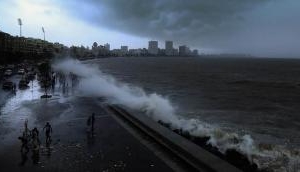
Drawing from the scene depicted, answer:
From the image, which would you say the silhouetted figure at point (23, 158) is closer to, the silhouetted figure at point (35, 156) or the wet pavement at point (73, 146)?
the wet pavement at point (73, 146)

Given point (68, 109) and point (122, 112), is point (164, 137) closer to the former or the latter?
point (122, 112)

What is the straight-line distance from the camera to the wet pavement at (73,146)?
22078 mm

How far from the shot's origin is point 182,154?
24.2 meters

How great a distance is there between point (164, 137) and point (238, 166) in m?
6.11

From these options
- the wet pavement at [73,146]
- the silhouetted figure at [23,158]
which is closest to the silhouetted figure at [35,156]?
the wet pavement at [73,146]

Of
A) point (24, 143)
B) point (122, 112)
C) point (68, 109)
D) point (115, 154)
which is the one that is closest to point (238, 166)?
point (115, 154)

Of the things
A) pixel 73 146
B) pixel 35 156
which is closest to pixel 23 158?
pixel 35 156

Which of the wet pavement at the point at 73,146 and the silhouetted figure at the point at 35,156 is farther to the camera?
the silhouetted figure at the point at 35,156

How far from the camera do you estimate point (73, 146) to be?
2606 cm

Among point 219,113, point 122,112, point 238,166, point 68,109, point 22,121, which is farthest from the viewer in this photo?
point 219,113

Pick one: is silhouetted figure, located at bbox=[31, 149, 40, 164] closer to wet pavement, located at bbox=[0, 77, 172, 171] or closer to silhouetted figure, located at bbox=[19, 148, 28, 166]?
wet pavement, located at bbox=[0, 77, 172, 171]

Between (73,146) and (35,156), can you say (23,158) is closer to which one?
(35,156)

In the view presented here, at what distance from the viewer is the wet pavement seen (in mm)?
22078

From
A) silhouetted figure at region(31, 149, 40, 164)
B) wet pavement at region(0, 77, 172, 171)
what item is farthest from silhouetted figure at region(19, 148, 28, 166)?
silhouetted figure at region(31, 149, 40, 164)
